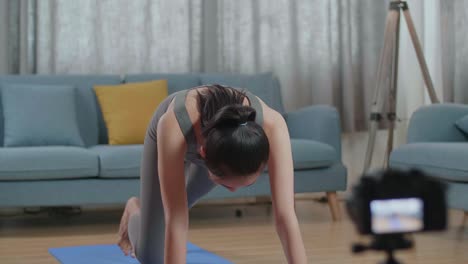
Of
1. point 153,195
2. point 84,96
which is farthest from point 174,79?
point 153,195

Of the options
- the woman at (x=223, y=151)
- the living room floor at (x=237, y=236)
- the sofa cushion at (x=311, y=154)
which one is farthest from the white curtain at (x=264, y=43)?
the woman at (x=223, y=151)

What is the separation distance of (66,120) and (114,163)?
20.2 inches

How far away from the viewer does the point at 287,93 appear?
16.1 ft

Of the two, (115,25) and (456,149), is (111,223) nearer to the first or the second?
(115,25)

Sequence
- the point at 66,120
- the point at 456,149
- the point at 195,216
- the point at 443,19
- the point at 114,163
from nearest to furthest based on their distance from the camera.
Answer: the point at 456,149
the point at 114,163
the point at 66,120
the point at 195,216
the point at 443,19

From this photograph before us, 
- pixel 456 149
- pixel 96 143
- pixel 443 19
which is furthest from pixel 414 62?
pixel 96 143

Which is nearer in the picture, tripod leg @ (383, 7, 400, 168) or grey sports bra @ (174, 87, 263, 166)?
grey sports bra @ (174, 87, 263, 166)

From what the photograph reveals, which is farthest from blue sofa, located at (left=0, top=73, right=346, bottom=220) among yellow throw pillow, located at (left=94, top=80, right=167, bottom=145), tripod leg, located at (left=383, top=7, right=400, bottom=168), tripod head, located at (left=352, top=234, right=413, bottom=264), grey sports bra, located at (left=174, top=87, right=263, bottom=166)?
tripod head, located at (left=352, top=234, right=413, bottom=264)

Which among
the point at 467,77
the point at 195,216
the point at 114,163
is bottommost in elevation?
the point at 195,216

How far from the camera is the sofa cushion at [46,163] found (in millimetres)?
3564

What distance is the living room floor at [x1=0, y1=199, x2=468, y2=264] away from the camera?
301 centimetres

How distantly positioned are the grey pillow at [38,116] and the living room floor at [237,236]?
481 millimetres

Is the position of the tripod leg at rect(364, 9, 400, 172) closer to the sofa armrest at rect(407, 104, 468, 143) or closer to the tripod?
the tripod

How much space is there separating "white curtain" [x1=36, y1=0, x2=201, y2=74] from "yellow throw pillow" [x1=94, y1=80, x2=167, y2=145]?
51 cm
